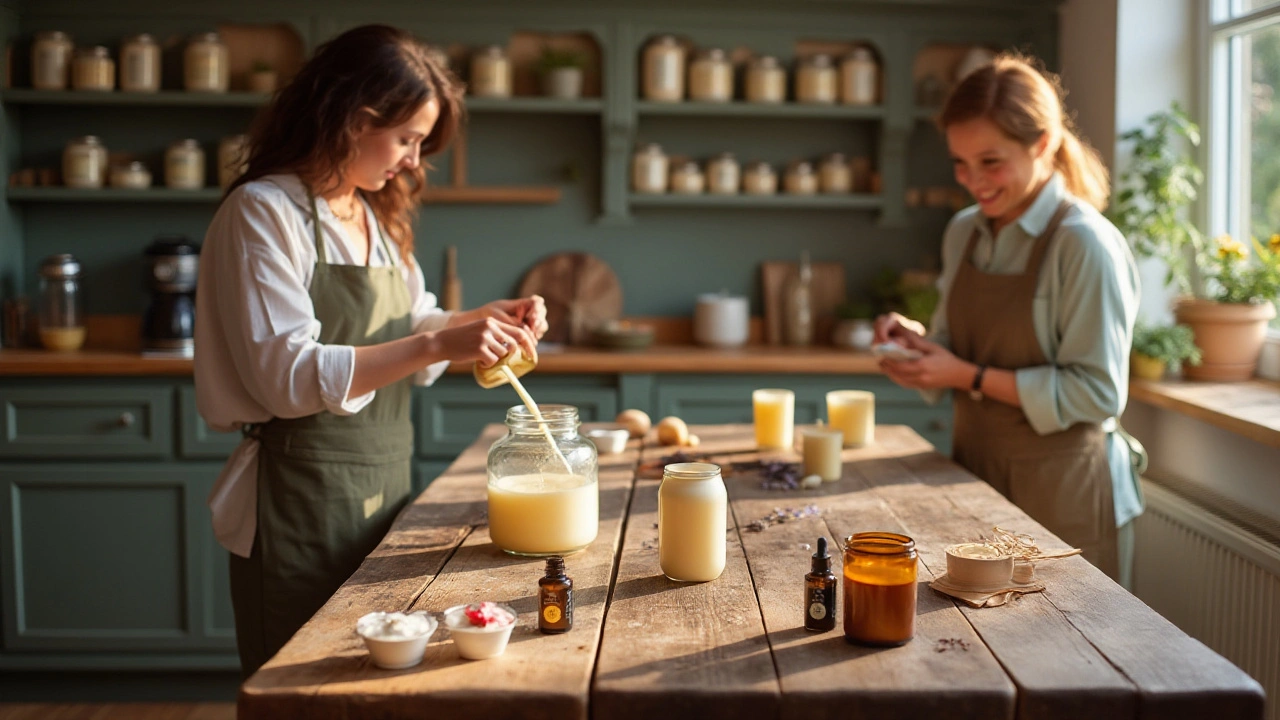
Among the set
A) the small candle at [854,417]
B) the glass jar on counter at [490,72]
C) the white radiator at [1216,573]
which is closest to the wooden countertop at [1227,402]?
the white radiator at [1216,573]

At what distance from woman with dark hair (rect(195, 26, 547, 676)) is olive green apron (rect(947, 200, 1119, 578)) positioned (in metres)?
0.98

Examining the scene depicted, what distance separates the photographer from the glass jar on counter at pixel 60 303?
395cm

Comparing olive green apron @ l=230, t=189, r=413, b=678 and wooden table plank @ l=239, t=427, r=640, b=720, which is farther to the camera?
olive green apron @ l=230, t=189, r=413, b=678

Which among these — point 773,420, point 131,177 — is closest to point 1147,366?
point 773,420

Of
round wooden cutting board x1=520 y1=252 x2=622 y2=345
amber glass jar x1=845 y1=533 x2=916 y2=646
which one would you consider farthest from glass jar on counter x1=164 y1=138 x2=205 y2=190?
amber glass jar x1=845 y1=533 x2=916 y2=646

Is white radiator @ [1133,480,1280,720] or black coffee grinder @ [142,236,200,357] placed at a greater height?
black coffee grinder @ [142,236,200,357]

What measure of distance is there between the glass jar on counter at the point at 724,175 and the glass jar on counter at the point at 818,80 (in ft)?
1.18

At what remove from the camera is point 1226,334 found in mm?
3129

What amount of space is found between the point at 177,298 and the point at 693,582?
9.55ft

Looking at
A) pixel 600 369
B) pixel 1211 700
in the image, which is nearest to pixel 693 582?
pixel 1211 700

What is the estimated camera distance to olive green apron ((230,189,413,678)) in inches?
80.3

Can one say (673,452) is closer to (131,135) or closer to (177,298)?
(177,298)

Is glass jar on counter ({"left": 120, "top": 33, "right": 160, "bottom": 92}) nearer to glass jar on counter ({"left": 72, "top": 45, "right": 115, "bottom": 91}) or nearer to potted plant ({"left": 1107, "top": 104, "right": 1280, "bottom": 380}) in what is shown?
glass jar on counter ({"left": 72, "top": 45, "right": 115, "bottom": 91})

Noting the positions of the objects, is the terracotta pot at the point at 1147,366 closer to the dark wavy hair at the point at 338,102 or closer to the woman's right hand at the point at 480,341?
the woman's right hand at the point at 480,341
